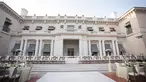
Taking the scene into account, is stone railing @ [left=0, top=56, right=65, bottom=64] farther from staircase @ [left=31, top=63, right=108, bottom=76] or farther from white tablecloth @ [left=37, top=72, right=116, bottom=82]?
white tablecloth @ [left=37, top=72, right=116, bottom=82]

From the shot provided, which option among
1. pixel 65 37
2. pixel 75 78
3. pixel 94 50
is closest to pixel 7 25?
pixel 65 37

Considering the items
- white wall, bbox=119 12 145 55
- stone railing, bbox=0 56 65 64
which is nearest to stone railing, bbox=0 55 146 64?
stone railing, bbox=0 56 65 64

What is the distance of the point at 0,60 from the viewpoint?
9.26 metres

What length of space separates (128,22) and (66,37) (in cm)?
1033

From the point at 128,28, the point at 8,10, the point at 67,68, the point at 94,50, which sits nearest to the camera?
the point at 67,68

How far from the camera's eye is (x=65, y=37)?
1263 centimetres

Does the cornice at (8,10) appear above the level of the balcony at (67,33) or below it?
above

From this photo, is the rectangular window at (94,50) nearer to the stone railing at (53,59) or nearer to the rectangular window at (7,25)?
the stone railing at (53,59)

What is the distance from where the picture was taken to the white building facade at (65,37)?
12094 mm

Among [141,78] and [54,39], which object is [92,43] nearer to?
[54,39]

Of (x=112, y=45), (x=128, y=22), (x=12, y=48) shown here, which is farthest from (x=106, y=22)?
(x=12, y=48)

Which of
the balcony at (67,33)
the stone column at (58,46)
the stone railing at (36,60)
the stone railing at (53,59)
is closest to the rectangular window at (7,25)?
the balcony at (67,33)

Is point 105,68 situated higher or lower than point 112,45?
lower

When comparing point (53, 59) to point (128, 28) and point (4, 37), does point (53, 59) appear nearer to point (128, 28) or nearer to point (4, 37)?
point (4, 37)
